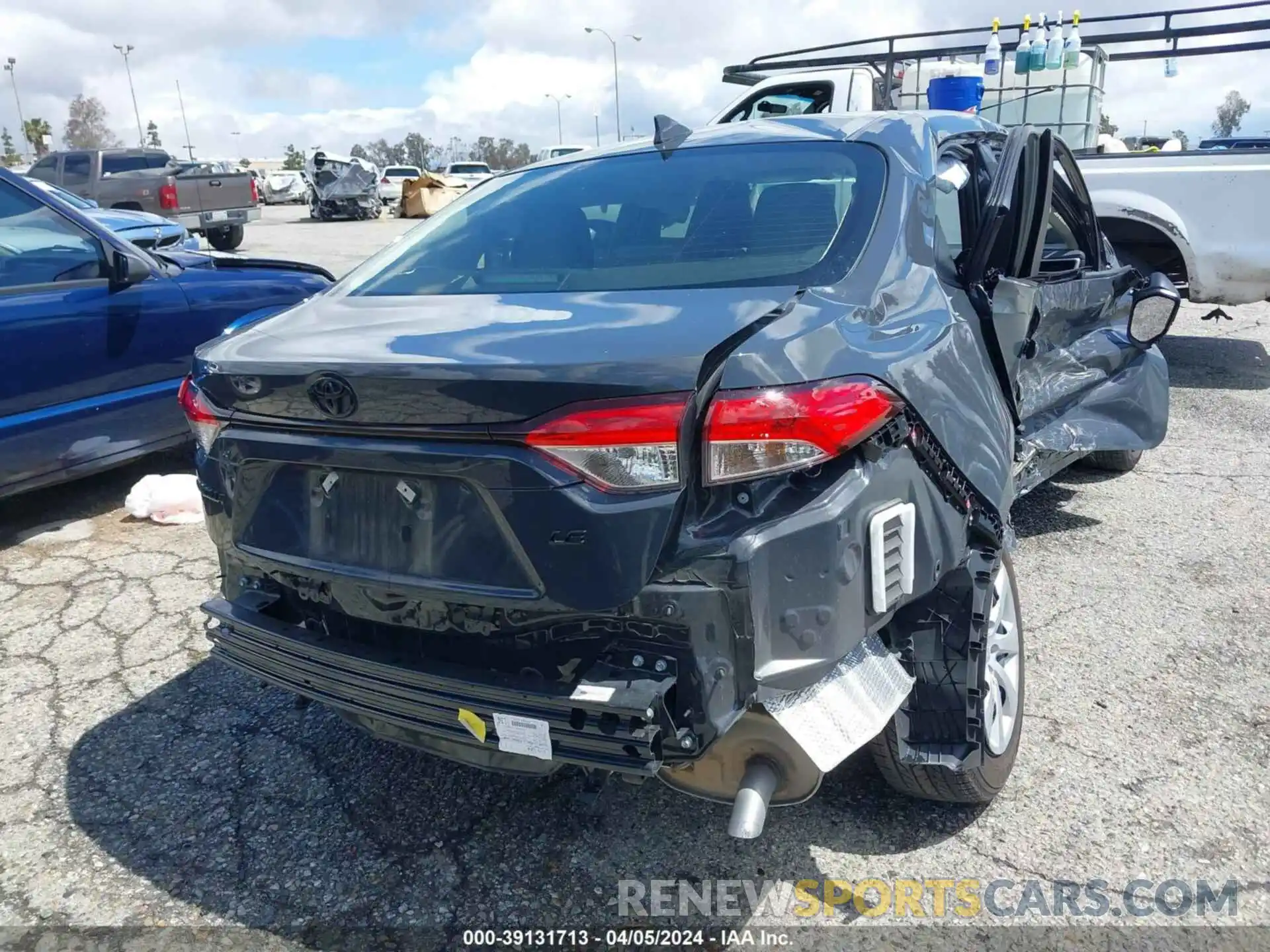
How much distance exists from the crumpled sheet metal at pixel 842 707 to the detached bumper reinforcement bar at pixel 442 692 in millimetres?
264

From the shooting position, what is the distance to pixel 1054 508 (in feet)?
15.3

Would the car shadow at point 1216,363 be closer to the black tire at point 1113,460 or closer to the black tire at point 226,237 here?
the black tire at point 1113,460

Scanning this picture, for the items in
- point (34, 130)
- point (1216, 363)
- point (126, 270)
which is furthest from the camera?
point (34, 130)

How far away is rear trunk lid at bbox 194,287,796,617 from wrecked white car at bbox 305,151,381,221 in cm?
2963

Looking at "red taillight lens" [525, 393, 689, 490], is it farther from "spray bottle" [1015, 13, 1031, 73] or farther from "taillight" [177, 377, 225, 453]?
"spray bottle" [1015, 13, 1031, 73]

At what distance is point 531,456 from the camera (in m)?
1.79

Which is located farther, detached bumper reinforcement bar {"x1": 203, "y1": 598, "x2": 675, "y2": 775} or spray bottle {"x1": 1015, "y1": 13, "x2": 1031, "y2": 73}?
spray bottle {"x1": 1015, "y1": 13, "x2": 1031, "y2": 73}

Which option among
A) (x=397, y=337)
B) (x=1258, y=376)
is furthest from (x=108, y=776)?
(x=1258, y=376)

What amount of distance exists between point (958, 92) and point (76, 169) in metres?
18.3

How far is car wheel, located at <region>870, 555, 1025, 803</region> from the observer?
228 centimetres

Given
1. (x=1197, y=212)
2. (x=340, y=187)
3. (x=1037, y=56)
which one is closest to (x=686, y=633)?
(x=1197, y=212)

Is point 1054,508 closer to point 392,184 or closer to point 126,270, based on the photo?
point 126,270

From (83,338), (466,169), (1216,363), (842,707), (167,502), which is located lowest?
(1216,363)

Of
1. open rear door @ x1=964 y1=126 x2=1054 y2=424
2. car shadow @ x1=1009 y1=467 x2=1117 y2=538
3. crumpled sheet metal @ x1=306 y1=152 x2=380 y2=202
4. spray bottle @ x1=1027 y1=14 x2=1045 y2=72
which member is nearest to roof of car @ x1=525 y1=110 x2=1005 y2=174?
open rear door @ x1=964 y1=126 x2=1054 y2=424
